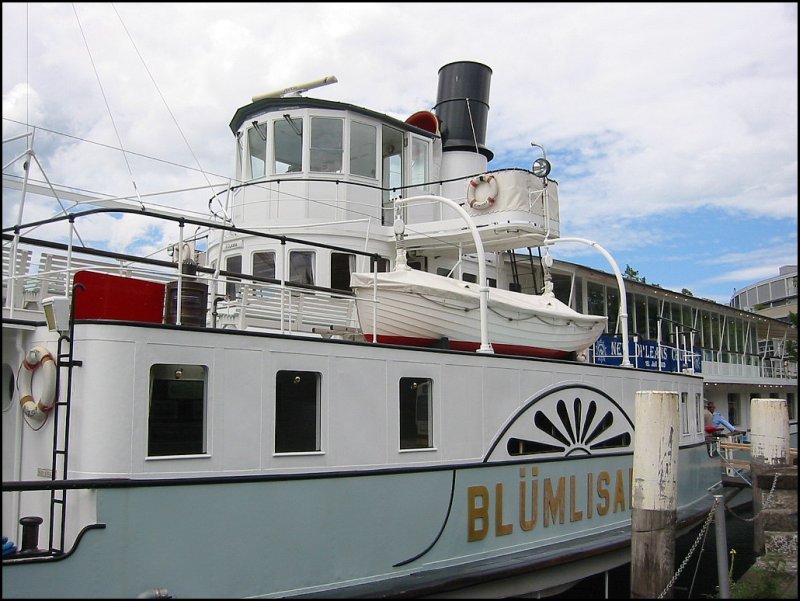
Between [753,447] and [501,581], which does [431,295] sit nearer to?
[501,581]

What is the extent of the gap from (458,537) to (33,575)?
4.25 m

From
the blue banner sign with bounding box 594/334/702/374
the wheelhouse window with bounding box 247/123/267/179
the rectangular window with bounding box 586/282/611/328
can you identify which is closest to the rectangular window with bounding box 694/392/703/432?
the blue banner sign with bounding box 594/334/702/374

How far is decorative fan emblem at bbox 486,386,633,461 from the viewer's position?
29.4 ft

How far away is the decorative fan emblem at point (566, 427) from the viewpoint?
8.96m

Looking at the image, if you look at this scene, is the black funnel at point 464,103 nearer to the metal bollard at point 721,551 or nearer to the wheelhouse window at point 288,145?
the wheelhouse window at point 288,145

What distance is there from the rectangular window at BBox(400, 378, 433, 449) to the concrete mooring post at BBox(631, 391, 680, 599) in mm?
2184

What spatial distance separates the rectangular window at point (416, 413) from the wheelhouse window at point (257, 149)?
483cm

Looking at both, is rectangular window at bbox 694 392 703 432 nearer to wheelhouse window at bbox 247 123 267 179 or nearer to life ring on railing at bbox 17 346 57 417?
wheelhouse window at bbox 247 123 267 179

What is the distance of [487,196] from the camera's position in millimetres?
10992

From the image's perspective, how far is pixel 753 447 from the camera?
14.1 m

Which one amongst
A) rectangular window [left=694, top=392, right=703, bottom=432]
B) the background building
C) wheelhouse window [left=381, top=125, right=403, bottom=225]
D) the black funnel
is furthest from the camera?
the background building

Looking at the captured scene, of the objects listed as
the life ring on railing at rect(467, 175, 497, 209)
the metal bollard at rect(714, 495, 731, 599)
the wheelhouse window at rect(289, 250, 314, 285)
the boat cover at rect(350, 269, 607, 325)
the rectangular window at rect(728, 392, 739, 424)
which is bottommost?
the metal bollard at rect(714, 495, 731, 599)

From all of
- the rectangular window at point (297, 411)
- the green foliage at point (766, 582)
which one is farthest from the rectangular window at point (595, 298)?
the rectangular window at point (297, 411)

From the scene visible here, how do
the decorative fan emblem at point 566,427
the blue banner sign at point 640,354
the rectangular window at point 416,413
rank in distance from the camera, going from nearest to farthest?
the rectangular window at point 416,413 < the decorative fan emblem at point 566,427 < the blue banner sign at point 640,354
